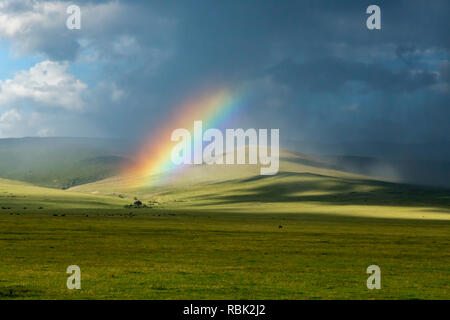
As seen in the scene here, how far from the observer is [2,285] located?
27906mm

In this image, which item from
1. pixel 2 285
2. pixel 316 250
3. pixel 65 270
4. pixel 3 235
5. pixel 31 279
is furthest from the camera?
pixel 3 235

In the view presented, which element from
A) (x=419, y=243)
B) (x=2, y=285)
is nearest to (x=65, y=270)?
(x=2, y=285)

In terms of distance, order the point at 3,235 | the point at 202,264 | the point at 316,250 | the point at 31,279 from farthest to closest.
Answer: the point at 3,235, the point at 316,250, the point at 202,264, the point at 31,279

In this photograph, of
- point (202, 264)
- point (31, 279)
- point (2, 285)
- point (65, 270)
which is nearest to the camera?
point (2, 285)

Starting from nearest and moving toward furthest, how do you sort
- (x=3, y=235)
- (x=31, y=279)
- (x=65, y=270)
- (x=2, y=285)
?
(x=2, y=285), (x=31, y=279), (x=65, y=270), (x=3, y=235)

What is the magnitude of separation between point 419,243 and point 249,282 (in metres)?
40.5
